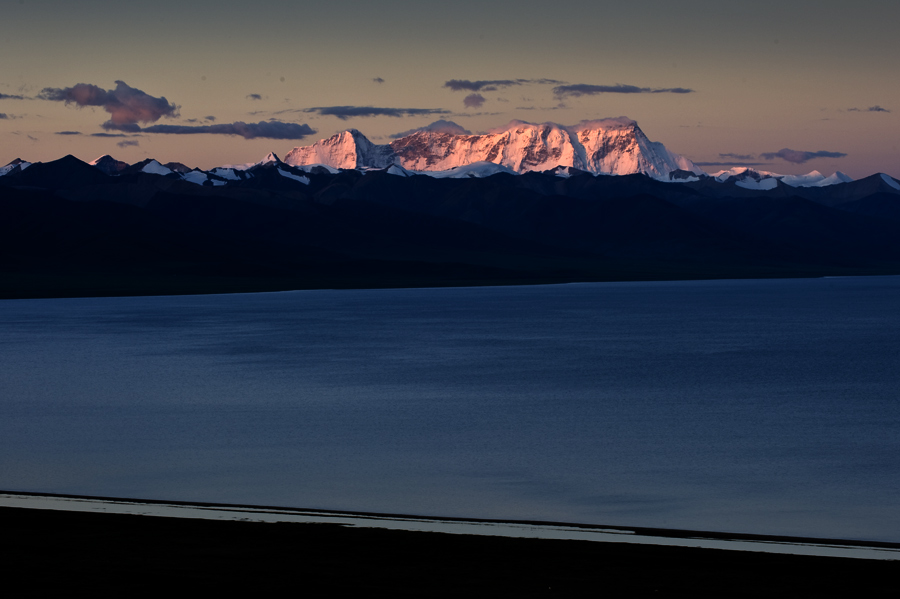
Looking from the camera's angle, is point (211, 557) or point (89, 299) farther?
point (89, 299)

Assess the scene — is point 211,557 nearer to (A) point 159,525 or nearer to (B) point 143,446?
(A) point 159,525

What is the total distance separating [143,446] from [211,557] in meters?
16.9

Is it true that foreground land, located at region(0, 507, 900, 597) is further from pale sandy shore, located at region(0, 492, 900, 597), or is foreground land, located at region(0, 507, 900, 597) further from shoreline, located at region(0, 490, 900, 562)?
shoreline, located at region(0, 490, 900, 562)

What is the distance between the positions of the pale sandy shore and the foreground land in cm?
2

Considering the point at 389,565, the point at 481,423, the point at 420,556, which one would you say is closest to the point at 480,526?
the point at 420,556

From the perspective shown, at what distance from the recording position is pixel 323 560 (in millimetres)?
15688

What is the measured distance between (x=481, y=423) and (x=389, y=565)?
21.5 metres

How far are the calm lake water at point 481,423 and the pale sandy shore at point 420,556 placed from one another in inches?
141

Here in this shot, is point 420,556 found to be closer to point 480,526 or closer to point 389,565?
point 389,565

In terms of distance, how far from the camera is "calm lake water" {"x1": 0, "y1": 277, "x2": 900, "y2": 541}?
23922mm

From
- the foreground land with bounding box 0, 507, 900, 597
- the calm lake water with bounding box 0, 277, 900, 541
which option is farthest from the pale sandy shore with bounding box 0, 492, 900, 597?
the calm lake water with bounding box 0, 277, 900, 541

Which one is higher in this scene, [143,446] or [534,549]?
[534,549]

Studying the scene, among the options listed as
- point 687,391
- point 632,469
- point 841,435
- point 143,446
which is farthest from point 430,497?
point 687,391

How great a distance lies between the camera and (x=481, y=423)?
36.8m
